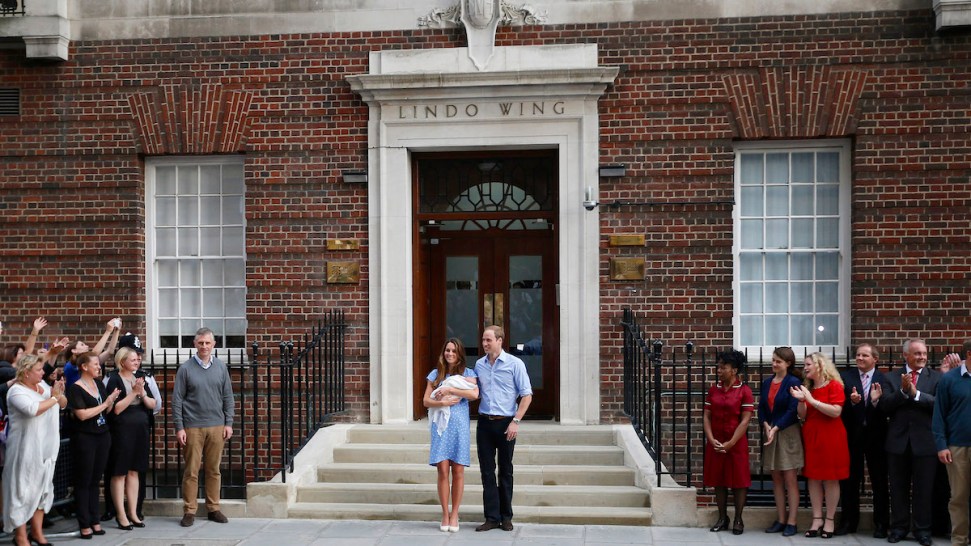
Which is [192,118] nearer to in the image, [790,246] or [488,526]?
[488,526]

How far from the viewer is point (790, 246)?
39.3ft

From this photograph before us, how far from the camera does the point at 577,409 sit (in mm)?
11758

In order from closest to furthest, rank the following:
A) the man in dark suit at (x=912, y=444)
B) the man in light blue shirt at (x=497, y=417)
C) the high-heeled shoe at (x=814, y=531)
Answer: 1. the man in dark suit at (x=912, y=444)
2. the high-heeled shoe at (x=814, y=531)
3. the man in light blue shirt at (x=497, y=417)

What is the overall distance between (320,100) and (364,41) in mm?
833

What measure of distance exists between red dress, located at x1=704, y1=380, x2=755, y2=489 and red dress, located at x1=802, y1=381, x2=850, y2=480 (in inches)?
20.2

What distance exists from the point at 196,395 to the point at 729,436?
4.77 m

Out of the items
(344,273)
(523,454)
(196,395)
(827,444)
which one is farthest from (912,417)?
(196,395)

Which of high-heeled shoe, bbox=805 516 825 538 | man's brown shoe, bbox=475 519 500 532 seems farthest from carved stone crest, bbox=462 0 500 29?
high-heeled shoe, bbox=805 516 825 538

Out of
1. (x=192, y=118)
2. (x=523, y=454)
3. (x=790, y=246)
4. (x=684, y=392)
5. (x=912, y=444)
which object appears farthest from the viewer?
(x=192, y=118)

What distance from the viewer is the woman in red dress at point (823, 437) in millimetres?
8953

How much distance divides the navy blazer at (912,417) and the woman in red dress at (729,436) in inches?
45.3

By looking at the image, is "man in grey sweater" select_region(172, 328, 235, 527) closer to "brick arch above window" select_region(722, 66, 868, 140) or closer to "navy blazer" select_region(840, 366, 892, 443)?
"navy blazer" select_region(840, 366, 892, 443)

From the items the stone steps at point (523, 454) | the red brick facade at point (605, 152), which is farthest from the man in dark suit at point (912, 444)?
the stone steps at point (523, 454)

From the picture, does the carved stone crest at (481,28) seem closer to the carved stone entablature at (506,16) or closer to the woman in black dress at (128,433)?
the carved stone entablature at (506,16)
